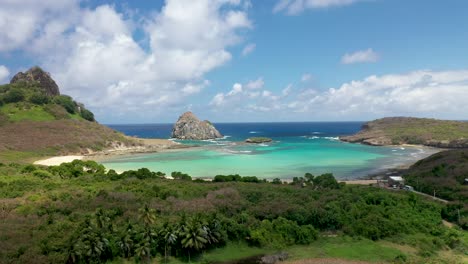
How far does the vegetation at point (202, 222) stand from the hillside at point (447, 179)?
330 centimetres

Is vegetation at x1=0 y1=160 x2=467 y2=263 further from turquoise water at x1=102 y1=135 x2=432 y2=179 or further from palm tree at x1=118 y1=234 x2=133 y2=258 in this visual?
turquoise water at x1=102 y1=135 x2=432 y2=179

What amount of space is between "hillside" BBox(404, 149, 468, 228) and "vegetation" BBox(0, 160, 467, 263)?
3301mm

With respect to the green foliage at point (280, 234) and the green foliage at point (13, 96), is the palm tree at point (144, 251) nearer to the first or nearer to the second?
the green foliage at point (280, 234)

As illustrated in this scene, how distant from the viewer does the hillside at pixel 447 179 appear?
55094 mm

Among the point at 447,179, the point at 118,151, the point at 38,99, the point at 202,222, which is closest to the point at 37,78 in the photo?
the point at 38,99

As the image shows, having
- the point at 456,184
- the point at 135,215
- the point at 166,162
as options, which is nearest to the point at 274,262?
the point at 135,215

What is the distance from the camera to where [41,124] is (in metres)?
148

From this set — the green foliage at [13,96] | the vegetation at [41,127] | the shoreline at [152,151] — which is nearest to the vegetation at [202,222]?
the shoreline at [152,151]

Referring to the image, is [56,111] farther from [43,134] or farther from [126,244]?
[126,244]

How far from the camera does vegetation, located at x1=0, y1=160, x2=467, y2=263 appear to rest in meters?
38.4

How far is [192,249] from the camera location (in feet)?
135

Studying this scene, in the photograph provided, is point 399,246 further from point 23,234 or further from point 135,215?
point 23,234

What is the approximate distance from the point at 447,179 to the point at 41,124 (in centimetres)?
14961

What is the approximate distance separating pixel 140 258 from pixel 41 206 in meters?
19.1
